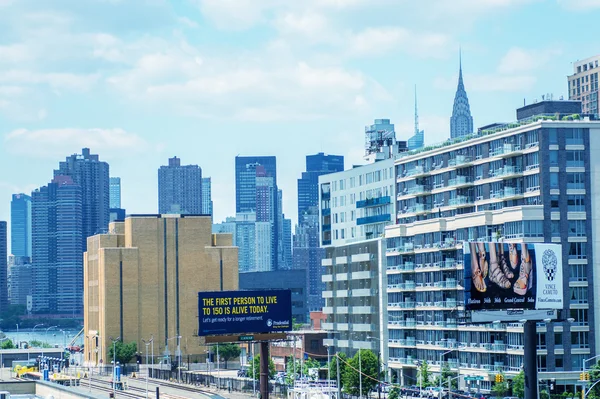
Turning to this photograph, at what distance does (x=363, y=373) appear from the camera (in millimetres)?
179500

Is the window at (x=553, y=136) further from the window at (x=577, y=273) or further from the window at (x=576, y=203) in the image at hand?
the window at (x=577, y=273)


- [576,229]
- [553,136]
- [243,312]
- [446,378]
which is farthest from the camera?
[446,378]

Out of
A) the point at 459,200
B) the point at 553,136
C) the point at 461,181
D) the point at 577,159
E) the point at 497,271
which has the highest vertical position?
the point at 553,136

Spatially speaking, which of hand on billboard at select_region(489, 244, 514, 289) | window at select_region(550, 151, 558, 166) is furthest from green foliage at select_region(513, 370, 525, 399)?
hand on billboard at select_region(489, 244, 514, 289)

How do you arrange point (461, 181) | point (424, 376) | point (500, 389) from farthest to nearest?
point (461, 181) → point (424, 376) → point (500, 389)

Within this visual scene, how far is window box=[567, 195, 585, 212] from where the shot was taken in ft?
536

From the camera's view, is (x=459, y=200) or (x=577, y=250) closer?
(x=577, y=250)

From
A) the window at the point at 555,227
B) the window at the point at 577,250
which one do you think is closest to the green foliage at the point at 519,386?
the window at the point at 577,250

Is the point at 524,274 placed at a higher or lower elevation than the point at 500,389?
higher

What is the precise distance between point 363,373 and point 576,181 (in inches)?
1632

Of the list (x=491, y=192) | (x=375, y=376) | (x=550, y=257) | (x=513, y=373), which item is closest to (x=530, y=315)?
(x=550, y=257)

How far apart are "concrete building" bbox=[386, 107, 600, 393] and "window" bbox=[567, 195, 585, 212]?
131 mm

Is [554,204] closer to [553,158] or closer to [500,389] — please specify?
[553,158]

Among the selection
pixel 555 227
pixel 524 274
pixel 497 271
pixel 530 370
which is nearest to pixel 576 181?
pixel 555 227
